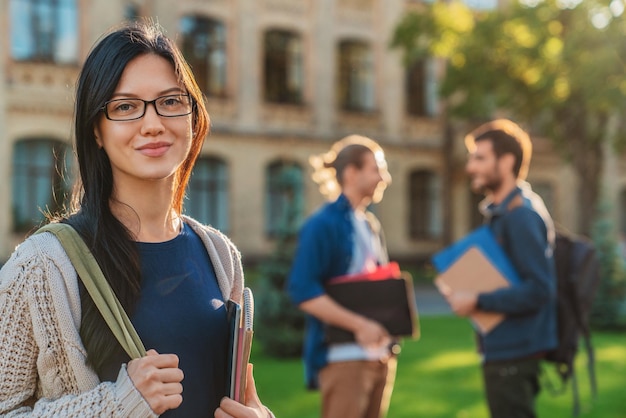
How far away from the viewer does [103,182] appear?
2125 mm

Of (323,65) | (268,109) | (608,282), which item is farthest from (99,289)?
(323,65)

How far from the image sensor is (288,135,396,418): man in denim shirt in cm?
495

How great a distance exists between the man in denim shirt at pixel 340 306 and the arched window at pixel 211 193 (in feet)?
63.2

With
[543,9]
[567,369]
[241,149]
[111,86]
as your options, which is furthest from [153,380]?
[241,149]

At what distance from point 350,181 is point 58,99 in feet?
58.8

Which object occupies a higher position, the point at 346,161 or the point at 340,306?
the point at 346,161

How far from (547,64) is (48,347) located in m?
19.4

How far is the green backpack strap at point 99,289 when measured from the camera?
1923 millimetres

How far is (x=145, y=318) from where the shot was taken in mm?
2043

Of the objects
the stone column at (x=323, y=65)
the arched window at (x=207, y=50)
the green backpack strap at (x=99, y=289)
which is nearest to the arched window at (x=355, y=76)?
the stone column at (x=323, y=65)

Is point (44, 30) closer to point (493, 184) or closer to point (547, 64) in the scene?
point (547, 64)

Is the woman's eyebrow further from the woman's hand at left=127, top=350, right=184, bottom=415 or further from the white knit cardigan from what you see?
the woman's hand at left=127, top=350, right=184, bottom=415

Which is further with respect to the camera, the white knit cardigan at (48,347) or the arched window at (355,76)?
the arched window at (355,76)

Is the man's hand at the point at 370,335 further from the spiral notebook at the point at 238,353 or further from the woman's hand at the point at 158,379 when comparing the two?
the woman's hand at the point at 158,379
